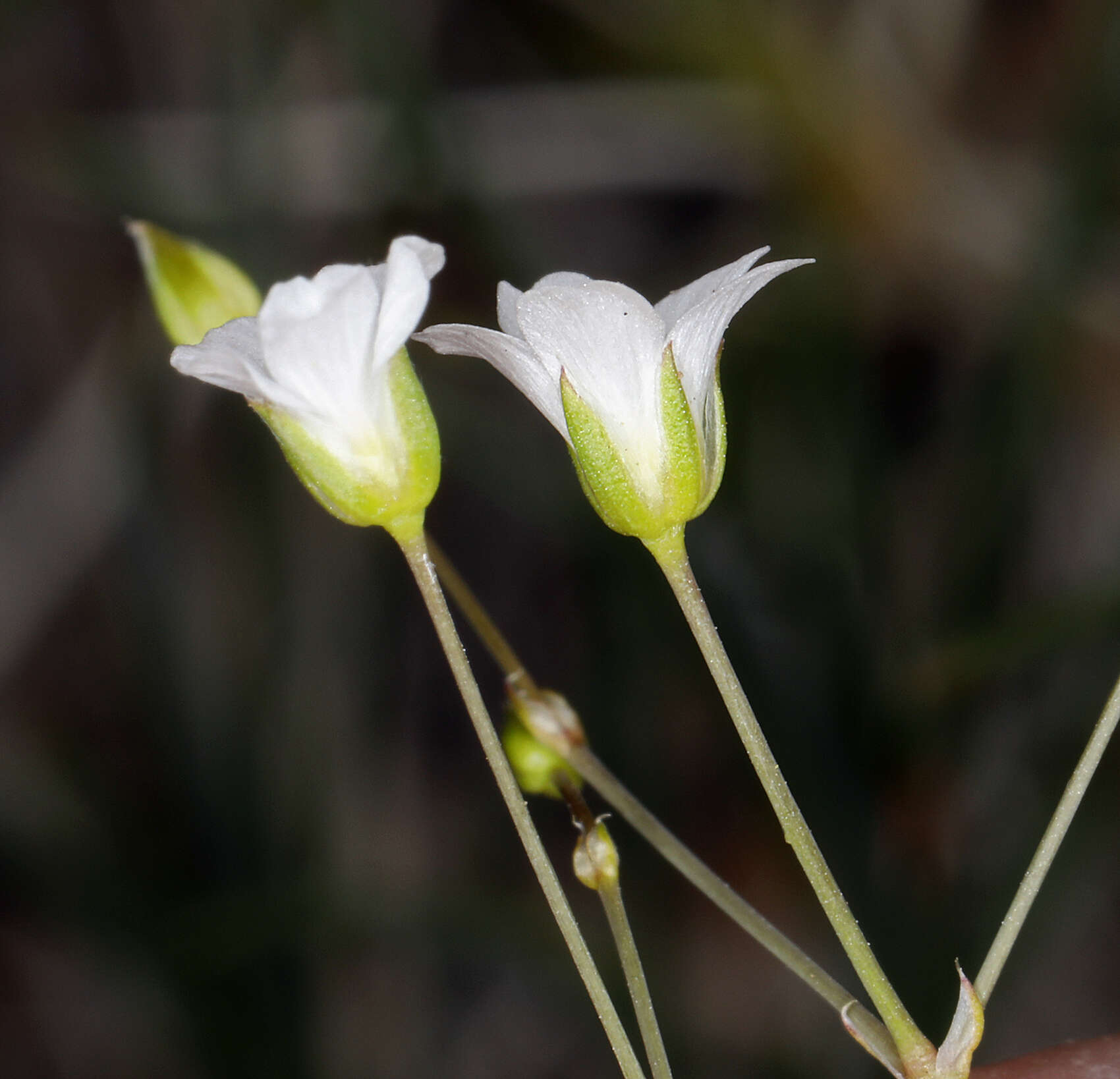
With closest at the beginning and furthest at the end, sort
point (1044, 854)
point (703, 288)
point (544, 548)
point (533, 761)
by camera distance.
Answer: point (1044, 854) < point (703, 288) < point (533, 761) < point (544, 548)

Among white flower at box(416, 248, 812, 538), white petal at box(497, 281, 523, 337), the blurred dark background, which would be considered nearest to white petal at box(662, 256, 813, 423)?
white flower at box(416, 248, 812, 538)

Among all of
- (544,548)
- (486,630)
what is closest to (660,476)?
(486,630)

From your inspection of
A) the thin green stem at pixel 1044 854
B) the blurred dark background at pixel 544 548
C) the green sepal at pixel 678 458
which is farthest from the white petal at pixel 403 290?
the blurred dark background at pixel 544 548

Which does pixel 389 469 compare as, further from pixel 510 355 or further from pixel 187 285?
pixel 187 285

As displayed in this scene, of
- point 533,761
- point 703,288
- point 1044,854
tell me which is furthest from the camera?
point 533,761

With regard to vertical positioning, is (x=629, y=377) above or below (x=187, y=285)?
below

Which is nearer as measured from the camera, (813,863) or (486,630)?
(813,863)

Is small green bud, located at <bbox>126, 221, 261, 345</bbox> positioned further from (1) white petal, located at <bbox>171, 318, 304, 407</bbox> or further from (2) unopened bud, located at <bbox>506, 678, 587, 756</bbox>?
(2) unopened bud, located at <bbox>506, 678, 587, 756</bbox>

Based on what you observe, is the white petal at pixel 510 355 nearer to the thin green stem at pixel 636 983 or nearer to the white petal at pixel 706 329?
the white petal at pixel 706 329
